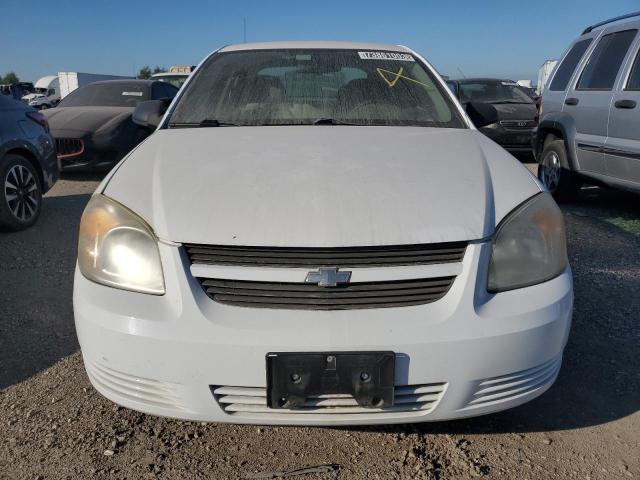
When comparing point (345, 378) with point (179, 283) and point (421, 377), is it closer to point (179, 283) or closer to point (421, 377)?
point (421, 377)

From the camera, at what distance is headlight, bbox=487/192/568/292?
1854 mm

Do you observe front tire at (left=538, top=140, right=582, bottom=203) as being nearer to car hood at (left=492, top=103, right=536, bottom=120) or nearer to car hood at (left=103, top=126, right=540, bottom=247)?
car hood at (left=492, top=103, right=536, bottom=120)

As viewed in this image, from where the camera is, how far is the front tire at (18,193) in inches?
190

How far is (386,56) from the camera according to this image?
10.9ft

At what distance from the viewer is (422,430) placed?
7.20 feet

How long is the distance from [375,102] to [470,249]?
1415 mm

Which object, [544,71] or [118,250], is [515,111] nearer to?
[118,250]

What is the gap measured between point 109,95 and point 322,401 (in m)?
7.90

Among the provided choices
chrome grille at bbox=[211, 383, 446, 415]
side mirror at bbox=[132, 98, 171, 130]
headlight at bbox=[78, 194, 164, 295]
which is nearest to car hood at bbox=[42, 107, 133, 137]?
side mirror at bbox=[132, 98, 171, 130]

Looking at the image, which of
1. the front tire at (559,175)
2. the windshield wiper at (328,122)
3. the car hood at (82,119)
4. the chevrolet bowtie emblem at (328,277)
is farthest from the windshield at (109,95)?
the chevrolet bowtie emblem at (328,277)

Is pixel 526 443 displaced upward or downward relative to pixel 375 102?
downward

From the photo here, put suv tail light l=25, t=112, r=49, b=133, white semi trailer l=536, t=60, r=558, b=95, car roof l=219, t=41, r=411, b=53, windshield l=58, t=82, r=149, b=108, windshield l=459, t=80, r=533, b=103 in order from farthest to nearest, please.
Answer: white semi trailer l=536, t=60, r=558, b=95
windshield l=459, t=80, r=533, b=103
windshield l=58, t=82, r=149, b=108
suv tail light l=25, t=112, r=49, b=133
car roof l=219, t=41, r=411, b=53

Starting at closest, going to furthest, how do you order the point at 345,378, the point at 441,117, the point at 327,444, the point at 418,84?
the point at 345,378 → the point at 327,444 → the point at 441,117 → the point at 418,84

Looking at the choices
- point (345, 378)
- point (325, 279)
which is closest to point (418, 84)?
point (325, 279)
